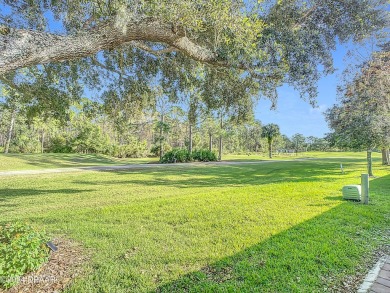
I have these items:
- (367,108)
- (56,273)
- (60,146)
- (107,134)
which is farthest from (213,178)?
(60,146)

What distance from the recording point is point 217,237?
13.5 feet

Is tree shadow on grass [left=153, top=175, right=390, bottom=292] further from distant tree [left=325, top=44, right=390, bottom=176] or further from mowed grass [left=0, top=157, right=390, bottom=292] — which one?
distant tree [left=325, top=44, right=390, bottom=176]

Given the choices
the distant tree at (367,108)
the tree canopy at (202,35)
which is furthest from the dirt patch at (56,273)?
the distant tree at (367,108)

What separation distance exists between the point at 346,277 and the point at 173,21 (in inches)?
162

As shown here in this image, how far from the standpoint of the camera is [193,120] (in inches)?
269

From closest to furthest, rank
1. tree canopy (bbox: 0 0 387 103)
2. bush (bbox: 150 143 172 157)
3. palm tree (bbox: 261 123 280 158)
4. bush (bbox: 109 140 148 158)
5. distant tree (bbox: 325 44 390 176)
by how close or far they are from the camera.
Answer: tree canopy (bbox: 0 0 387 103), distant tree (bbox: 325 44 390 176), bush (bbox: 150 143 172 157), bush (bbox: 109 140 148 158), palm tree (bbox: 261 123 280 158)

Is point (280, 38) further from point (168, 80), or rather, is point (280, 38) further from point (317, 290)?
point (317, 290)

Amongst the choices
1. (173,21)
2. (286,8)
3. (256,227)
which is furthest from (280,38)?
(256,227)

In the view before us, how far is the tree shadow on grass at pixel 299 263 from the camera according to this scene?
8.76 feet

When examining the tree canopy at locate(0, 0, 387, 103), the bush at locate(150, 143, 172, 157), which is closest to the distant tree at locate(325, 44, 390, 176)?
the tree canopy at locate(0, 0, 387, 103)

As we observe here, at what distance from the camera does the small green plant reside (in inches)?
102

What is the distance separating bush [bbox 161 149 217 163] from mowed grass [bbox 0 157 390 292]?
14564 mm

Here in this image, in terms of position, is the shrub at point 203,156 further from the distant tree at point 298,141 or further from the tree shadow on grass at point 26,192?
the distant tree at point 298,141

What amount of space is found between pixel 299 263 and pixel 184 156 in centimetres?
1979
